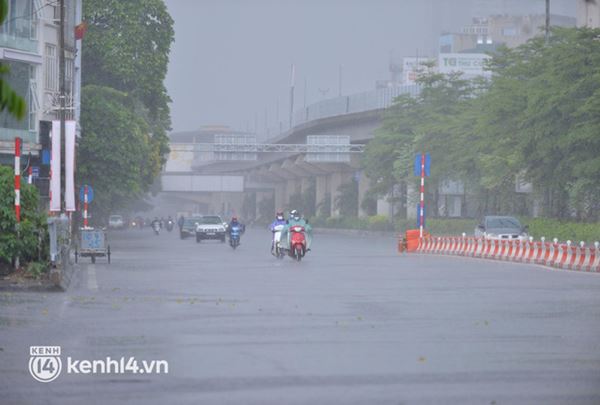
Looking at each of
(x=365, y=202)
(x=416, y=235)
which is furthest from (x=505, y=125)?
(x=365, y=202)

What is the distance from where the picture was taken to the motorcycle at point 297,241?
130ft

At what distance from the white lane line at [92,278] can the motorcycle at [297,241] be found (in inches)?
262

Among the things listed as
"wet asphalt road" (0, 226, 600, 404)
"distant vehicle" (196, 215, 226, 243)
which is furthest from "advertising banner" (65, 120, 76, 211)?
"distant vehicle" (196, 215, 226, 243)

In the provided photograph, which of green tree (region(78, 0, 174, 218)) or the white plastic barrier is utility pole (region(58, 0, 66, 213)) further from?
green tree (region(78, 0, 174, 218))

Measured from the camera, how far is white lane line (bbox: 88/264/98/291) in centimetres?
2512

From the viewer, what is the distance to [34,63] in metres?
54.5

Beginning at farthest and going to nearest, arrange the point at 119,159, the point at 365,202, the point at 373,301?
the point at 365,202 → the point at 119,159 → the point at 373,301

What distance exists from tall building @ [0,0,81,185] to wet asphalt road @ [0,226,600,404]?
85.4ft

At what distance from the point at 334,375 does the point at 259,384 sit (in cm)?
82

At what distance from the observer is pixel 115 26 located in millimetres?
67688

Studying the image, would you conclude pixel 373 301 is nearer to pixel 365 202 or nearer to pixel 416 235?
pixel 416 235

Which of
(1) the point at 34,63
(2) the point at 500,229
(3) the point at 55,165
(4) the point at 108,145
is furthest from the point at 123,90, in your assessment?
(3) the point at 55,165

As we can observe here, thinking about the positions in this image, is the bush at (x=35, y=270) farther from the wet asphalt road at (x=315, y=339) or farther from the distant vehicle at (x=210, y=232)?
the distant vehicle at (x=210, y=232)

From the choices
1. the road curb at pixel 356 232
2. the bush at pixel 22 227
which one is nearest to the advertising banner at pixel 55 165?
the bush at pixel 22 227
